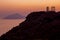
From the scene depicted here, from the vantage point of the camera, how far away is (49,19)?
39219 mm

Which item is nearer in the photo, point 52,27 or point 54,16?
point 52,27

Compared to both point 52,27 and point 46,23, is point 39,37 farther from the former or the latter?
point 46,23

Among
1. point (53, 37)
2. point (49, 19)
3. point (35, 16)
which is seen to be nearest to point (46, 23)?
point (49, 19)

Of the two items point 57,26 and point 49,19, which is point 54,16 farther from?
point 57,26

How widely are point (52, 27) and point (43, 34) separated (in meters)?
1.85

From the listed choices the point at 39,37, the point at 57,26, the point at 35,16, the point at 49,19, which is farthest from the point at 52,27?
the point at 35,16

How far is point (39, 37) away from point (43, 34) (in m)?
1.07

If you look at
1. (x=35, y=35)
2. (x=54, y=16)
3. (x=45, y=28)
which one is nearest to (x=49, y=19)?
(x=54, y=16)

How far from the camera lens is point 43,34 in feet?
108

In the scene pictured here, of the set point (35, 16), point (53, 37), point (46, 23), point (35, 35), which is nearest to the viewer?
point (53, 37)

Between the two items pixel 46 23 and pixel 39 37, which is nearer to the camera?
pixel 39 37

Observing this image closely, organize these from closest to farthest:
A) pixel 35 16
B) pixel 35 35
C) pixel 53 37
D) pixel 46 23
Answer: pixel 53 37, pixel 35 35, pixel 46 23, pixel 35 16

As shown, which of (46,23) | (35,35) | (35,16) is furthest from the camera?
(35,16)

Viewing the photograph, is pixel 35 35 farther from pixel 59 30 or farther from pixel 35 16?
pixel 35 16
